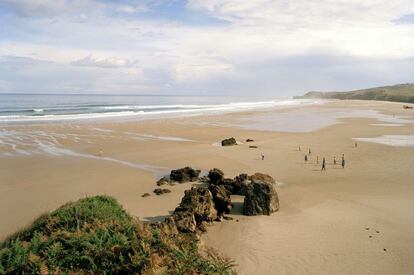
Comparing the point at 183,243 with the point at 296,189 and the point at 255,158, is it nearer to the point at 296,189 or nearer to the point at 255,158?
the point at 296,189

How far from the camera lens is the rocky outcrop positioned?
410 inches

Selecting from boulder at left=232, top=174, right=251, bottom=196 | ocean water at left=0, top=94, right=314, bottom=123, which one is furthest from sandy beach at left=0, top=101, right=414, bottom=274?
ocean water at left=0, top=94, right=314, bottom=123

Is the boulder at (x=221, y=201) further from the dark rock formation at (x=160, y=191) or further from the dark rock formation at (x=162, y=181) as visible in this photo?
the dark rock formation at (x=162, y=181)

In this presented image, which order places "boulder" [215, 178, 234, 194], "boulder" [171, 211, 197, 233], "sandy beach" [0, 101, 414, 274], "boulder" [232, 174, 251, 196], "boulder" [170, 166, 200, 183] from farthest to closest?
"boulder" [170, 166, 200, 183] → "boulder" [215, 178, 234, 194] → "boulder" [232, 174, 251, 196] → "boulder" [171, 211, 197, 233] → "sandy beach" [0, 101, 414, 274]

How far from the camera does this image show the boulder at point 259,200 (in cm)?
1255

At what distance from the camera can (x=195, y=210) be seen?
1107cm

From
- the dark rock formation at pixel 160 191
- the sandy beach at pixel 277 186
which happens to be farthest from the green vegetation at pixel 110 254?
the dark rock formation at pixel 160 191

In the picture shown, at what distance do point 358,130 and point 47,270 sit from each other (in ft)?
119

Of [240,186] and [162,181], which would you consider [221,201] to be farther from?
[162,181]

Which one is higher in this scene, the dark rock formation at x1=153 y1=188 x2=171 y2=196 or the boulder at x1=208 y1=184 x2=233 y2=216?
the boulder at x1=208 y1=184 x2=233 y2=216

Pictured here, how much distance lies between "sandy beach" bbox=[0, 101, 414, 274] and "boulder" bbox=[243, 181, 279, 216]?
0.31 metres

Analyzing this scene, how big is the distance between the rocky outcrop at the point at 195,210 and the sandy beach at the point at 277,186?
0.42 meters

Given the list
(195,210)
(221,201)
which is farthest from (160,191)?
(195,210)

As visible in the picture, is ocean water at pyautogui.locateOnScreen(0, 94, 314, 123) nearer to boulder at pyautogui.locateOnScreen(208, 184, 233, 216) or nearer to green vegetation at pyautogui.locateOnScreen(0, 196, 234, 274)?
boulder at pyautogui.locateOnScreen(208, 184, 233, 216)
